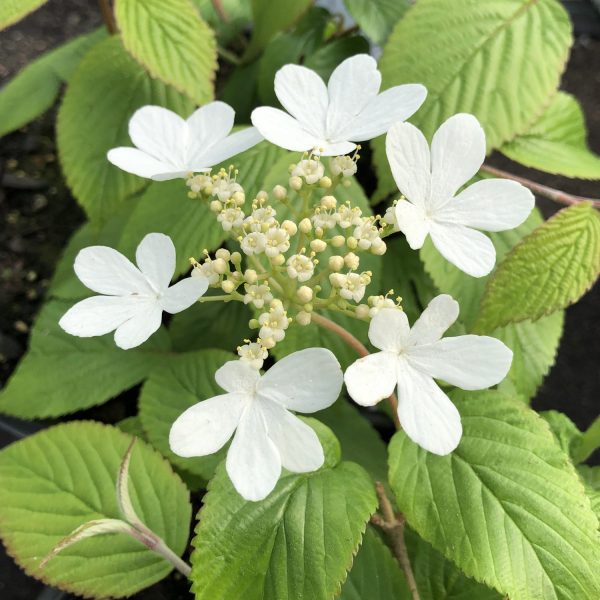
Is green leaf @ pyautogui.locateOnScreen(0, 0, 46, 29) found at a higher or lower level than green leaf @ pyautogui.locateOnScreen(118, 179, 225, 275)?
higher

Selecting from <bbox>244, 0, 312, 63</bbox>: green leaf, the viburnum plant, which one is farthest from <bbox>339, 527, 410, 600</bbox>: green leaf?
<bbox>244, 0, 312, 63</bbox>: green leaf

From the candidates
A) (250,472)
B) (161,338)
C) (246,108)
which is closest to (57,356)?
(161,338)

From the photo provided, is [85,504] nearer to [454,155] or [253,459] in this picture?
[253,459]

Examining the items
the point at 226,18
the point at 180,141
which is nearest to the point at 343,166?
the point at 180,141

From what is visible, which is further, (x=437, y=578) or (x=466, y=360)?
(x=437, y=578)

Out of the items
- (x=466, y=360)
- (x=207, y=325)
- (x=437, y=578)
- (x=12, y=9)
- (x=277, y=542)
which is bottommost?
(x=437, y=578)

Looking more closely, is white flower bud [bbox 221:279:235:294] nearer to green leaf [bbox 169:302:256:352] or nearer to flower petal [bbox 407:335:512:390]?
flower petal [bbox 407:335:512:390]
